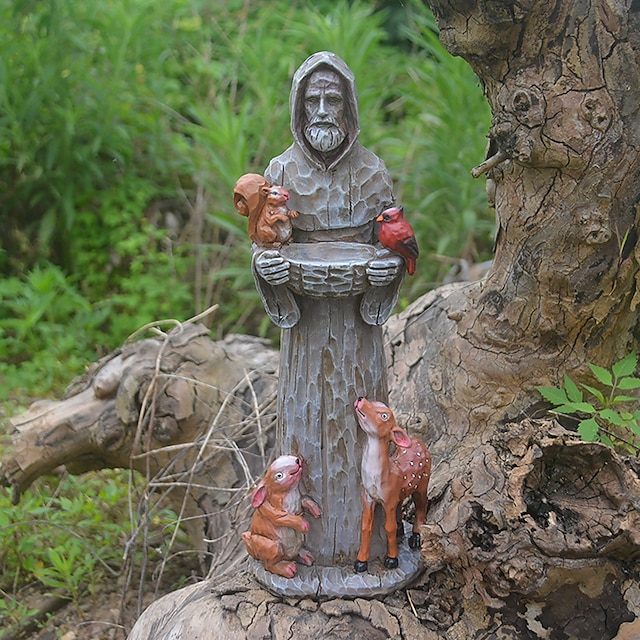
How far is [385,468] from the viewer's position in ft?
6.59

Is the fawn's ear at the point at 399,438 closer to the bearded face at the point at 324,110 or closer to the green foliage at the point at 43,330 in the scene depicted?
the bearded face at the point at 324,110

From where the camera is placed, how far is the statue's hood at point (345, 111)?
195 cm

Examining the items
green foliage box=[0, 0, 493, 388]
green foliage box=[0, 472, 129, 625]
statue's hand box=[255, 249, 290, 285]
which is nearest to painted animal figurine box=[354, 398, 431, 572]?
statue's hand box=[255, 249, 290, 285]

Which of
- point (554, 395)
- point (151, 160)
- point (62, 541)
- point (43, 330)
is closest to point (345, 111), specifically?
point (554, 395)

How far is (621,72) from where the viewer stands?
6.73 feet

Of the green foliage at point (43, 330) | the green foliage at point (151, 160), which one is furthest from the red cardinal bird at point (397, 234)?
the green foliage at point (43, 330)

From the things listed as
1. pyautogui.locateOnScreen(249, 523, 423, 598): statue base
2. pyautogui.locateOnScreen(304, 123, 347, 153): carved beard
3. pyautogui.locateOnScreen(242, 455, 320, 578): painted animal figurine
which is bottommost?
pyautogui.locateOnScreen(249, 523, 423, 598): statue base

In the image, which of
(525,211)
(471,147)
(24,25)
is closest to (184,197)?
(24,25)

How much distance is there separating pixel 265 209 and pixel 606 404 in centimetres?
120

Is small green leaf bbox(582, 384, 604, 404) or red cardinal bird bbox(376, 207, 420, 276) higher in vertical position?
red cardinal bird bbox(376, 207, 420, 276)

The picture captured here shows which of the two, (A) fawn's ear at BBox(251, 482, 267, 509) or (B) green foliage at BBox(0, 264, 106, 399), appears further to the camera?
(B) green foliage at BBox(0, 264, 106, 399)

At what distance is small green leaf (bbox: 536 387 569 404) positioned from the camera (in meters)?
2.25

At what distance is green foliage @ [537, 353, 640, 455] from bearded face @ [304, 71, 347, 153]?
982mm

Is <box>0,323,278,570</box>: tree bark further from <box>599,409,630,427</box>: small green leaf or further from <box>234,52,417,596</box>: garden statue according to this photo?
<box>599,409,630,427</box>: small green leaf
